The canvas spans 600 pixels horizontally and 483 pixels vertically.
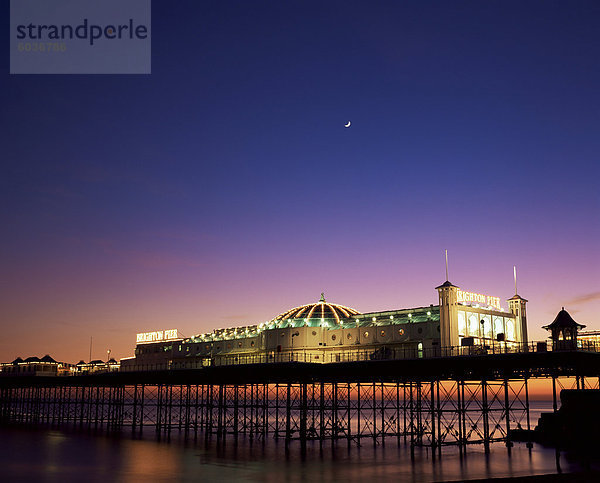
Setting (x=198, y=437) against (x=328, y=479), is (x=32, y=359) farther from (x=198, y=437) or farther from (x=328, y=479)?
(x=328, y=479)

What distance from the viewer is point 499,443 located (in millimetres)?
62250

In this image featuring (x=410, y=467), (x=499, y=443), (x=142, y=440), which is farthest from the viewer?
(x=142, y=440)

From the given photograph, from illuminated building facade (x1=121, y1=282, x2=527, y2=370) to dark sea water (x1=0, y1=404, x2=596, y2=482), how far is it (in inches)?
387

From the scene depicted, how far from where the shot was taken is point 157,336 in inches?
4579

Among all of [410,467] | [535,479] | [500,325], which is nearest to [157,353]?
[500,325]

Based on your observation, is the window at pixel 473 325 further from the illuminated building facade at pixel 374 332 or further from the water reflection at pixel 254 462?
the water reflection at pixel 254 462

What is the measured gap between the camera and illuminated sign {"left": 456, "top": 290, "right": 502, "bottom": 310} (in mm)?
71838

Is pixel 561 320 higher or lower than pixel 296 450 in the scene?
higher

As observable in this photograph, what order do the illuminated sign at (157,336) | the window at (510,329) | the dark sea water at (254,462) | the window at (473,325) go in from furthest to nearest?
the illuminated sign at (157,336)
the window at (510,329)
the window at (473,325)
the dark sea water at (254,462)

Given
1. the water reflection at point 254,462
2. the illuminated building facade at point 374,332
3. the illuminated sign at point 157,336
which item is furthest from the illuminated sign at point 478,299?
the illuminated sign at point 157,336

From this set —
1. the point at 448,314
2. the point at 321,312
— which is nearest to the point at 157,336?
the point at 321,312

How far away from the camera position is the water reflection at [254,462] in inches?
1656

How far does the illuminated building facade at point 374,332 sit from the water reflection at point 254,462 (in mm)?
9649

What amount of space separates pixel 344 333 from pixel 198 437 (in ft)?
72.0
